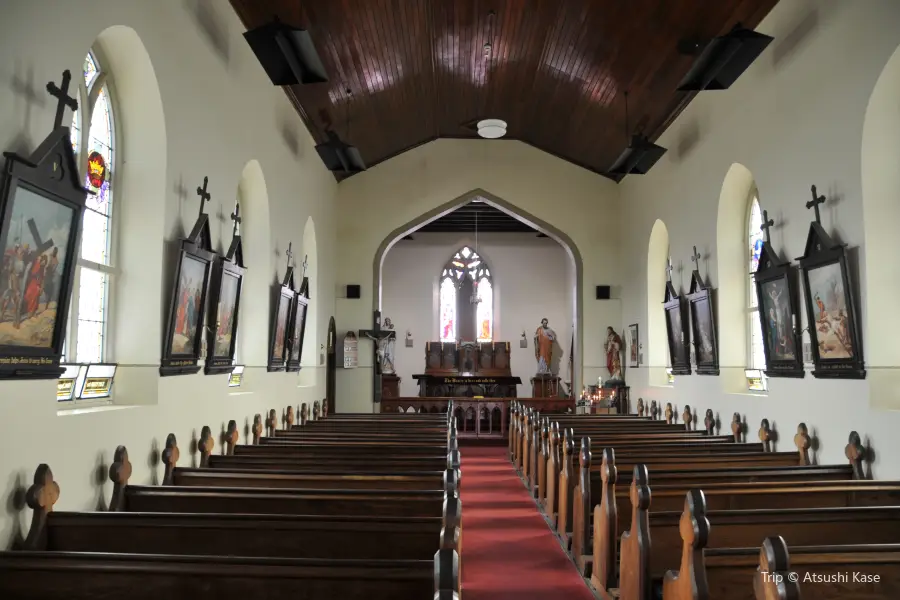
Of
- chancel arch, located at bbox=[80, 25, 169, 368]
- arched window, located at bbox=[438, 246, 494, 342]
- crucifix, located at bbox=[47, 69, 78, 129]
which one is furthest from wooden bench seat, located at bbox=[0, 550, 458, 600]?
arched window, located at bbox=[438, 246, 494, 342]

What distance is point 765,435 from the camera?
6.84m

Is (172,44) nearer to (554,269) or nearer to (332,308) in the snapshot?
(332,308)

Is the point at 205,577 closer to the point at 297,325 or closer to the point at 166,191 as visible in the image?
the point at 166,191

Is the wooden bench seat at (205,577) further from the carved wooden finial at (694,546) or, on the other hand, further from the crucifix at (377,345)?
the crucifix at (377,345)

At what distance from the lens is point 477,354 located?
57.7 feet

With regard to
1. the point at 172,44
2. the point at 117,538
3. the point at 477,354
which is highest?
the point at 172,44

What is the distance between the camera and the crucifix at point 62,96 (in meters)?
3.76

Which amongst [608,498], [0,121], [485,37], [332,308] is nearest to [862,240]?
[608,498]

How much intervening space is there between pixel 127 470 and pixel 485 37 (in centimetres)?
625

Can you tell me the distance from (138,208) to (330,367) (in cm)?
720

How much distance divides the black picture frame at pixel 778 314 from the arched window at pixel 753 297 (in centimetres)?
112

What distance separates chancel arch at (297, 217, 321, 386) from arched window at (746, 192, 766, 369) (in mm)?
5784

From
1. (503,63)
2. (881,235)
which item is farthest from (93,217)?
(503,63)

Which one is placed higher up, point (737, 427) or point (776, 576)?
point (737, 427)
